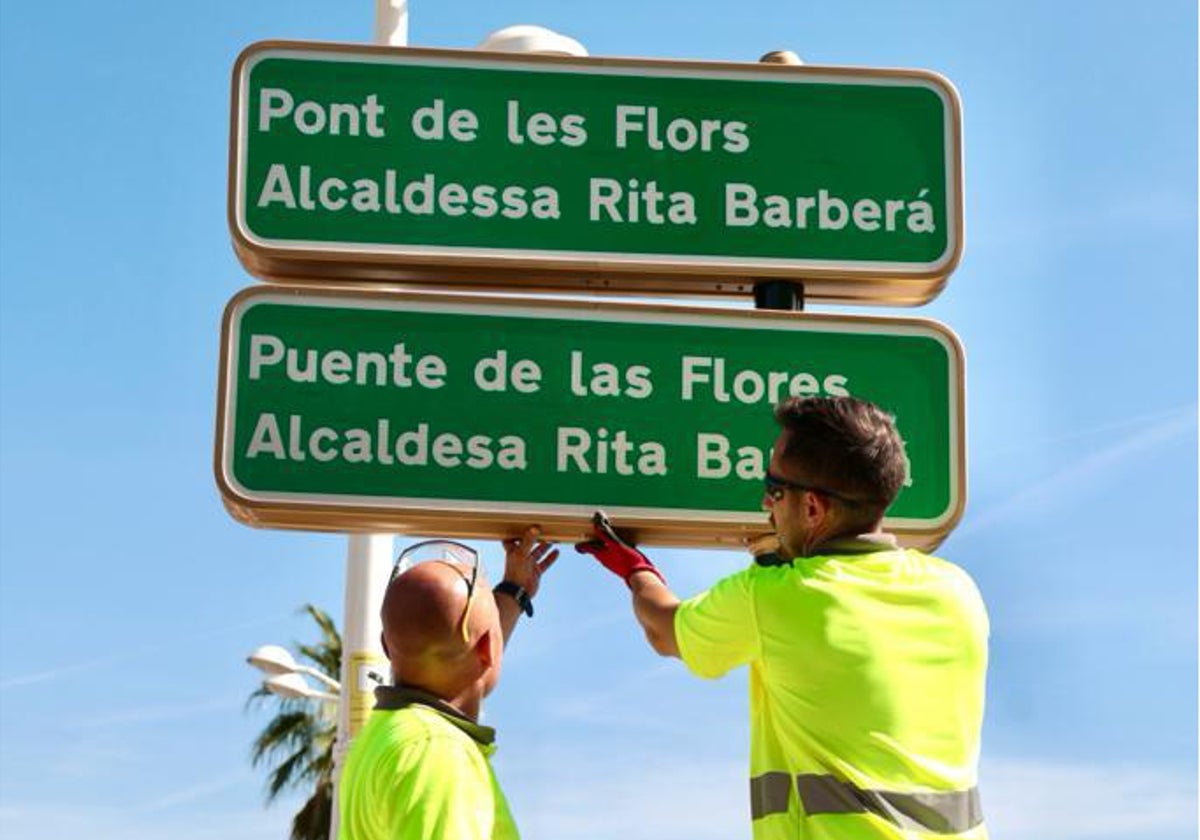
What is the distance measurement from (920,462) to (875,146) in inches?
34.7

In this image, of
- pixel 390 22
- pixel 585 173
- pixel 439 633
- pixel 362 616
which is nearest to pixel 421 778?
pixel 439 633

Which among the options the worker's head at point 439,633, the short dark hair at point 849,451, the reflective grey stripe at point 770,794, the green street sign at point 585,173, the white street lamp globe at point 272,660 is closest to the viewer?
the worker's head at point 439,633

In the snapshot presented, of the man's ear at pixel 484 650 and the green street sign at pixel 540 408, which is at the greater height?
the green street sign at pixel 540 408

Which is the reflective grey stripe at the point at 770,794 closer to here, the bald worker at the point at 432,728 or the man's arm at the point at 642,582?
the man's arm at the point at 642,582

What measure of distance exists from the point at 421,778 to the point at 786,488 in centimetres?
107

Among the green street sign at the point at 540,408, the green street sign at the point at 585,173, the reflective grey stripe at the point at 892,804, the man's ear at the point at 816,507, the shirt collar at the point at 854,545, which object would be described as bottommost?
the reflective grey stripe at the point at 892,804

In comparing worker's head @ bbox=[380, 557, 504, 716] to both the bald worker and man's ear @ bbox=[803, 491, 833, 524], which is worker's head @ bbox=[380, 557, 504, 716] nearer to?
the bald worker

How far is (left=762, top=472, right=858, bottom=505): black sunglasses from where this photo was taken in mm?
3791

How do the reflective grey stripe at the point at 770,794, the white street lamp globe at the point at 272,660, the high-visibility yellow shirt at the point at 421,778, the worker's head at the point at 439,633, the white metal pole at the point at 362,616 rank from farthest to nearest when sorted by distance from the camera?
the white street lamp globe at the point at 272,660 → the white metal pole at the point at 362,616 → the reflective grey stripe at the point at 770,794 → the worker's head at the point at 439,633 → the high-visibility yellow shirt at the point at 421,778

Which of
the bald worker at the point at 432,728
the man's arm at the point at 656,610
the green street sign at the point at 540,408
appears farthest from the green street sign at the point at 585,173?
the bald worker at the point at 432,728

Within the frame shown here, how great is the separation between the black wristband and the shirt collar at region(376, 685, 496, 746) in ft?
2.51

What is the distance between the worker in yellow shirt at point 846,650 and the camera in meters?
3.58

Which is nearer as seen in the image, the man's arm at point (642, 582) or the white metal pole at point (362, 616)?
the man's arm at point (642, 582)

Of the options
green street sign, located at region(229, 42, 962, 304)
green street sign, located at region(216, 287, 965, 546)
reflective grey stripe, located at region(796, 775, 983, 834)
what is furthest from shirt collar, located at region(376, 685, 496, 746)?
green street sign, located at region(229, 42, 962, 304)
